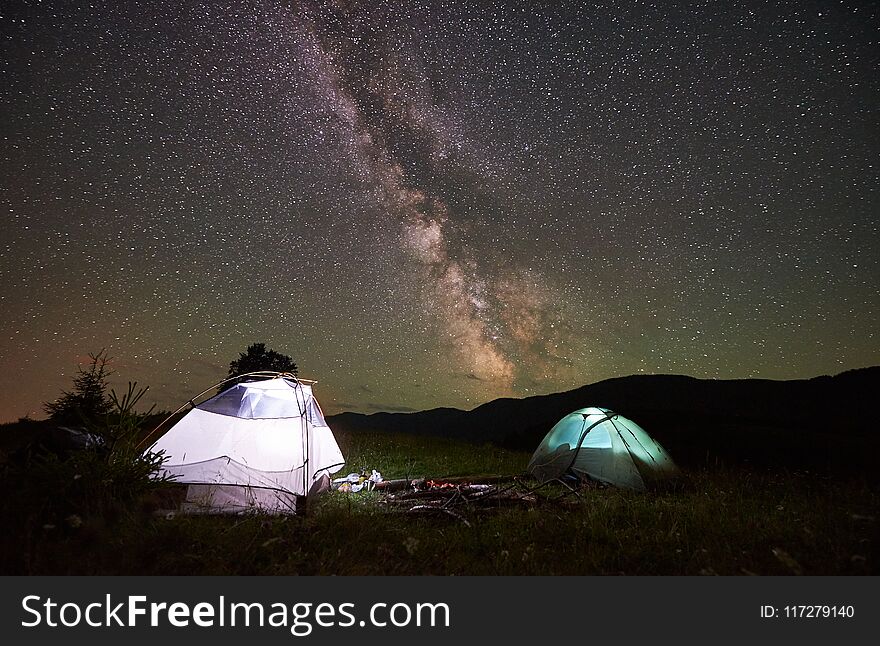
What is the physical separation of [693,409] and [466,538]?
269 feet

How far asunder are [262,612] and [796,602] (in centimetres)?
425

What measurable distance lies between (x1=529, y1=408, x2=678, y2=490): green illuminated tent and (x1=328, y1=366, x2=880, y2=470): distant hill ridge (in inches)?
1102

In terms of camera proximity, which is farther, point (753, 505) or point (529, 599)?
point (753, 505)

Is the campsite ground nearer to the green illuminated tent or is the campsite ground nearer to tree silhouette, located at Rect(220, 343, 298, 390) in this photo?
the green illuminated tent

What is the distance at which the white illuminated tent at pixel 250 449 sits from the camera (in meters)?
6.65

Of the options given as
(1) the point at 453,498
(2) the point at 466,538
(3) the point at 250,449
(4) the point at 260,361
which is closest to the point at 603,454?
(1) the point at 453,498

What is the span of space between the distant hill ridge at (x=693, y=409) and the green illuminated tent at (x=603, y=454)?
2800 cm

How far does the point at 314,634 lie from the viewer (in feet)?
10.6

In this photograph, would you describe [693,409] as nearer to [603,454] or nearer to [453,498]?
[603,454]

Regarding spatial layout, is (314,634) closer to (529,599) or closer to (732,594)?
(529,599)

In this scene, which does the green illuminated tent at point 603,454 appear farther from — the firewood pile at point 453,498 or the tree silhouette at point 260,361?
the tree silhouette at point 260,361

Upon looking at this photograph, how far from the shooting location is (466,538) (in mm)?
5148

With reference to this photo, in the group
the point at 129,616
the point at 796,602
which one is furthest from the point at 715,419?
the point at 129,616

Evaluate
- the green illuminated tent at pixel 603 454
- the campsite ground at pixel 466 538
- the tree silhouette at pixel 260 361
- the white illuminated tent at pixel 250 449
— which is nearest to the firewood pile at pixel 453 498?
the campsite ground at pixel 466 538
